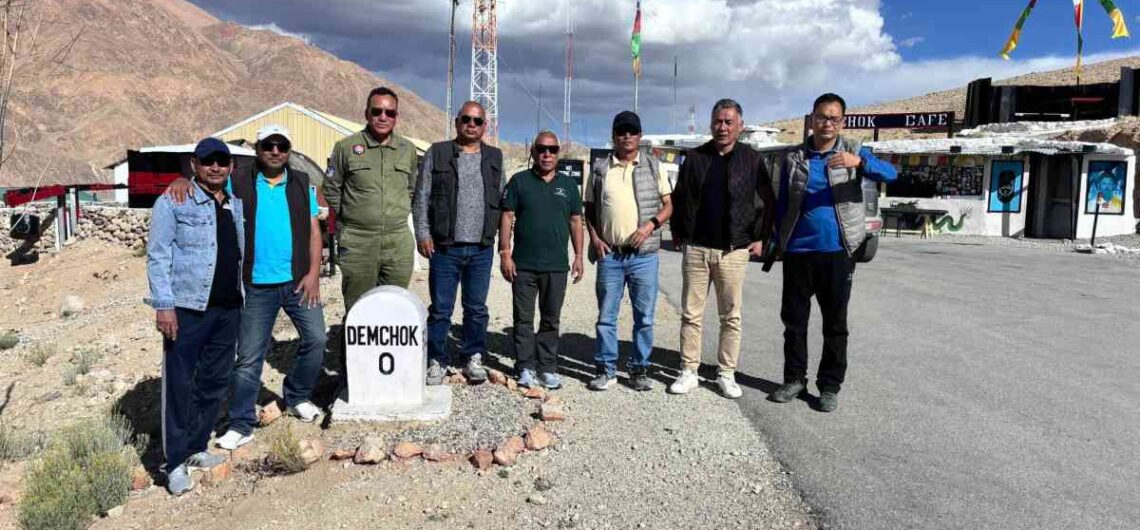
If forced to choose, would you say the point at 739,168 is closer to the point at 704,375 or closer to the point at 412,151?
the point at 704,375

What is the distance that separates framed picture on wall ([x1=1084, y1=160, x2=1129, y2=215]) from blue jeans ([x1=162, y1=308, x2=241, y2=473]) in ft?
73.3

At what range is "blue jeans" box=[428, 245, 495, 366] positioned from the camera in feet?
17.2

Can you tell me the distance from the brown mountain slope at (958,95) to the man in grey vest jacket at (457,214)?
53.7 m

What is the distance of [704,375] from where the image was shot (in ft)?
19.8

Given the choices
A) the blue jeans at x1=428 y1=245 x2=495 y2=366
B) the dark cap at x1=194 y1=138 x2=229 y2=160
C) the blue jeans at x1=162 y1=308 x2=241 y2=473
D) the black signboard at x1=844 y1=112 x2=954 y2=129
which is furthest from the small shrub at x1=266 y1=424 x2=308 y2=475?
the black signboard at x1=844 y1=112 x2=954 y2=129

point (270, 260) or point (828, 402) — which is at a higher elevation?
point (270, 260)

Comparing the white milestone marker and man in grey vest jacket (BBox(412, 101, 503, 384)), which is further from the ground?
man in grey vest jacket (BBox(412, 101, 503, 384))

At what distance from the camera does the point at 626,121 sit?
5.08 metres

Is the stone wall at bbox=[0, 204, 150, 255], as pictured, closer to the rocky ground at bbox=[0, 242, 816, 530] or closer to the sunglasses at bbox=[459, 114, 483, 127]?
the rocky ground at bbox=[0, 242, 816, 530]

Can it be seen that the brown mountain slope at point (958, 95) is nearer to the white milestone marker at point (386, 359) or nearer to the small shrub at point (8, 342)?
the small shrub at point (8, 342)

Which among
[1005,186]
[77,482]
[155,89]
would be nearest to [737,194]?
[77,482]

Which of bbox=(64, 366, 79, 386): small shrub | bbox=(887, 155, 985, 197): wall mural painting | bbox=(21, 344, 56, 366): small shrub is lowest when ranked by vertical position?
bbox=(21, 344, 56, 366): small shrub

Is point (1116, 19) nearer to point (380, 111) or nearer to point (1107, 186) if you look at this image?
point (1107, 186)

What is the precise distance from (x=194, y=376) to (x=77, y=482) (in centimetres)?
76
